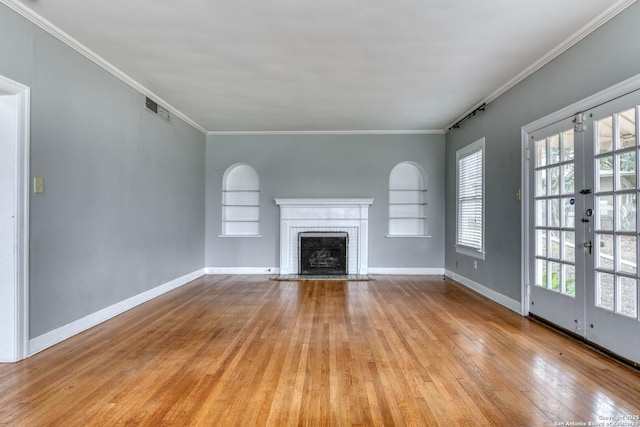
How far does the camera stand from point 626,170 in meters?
2.65

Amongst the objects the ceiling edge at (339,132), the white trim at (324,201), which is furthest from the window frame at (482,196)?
the white trim at (324,201)

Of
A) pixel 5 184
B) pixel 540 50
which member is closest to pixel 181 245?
pixel 5 184

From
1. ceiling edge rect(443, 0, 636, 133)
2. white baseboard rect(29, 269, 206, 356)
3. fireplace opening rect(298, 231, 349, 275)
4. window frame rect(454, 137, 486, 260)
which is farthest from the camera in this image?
fireplace opening rect(298, 231, 349, 275)

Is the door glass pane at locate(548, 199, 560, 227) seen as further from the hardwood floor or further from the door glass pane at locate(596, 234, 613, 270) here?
the hardwood floor

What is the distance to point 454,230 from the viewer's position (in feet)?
20.1

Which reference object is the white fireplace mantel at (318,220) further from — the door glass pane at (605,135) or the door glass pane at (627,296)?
the door glass pane at (627,296)

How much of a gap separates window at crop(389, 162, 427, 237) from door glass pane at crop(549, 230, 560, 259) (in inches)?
128

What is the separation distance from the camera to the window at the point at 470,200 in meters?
5.12

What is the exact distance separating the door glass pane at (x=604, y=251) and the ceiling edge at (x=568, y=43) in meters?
1.75

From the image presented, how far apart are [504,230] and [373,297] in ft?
6.29

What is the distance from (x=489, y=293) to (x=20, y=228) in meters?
5.20

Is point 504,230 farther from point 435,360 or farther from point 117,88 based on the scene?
point 117,88

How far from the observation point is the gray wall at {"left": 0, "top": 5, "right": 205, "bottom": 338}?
9.43ft

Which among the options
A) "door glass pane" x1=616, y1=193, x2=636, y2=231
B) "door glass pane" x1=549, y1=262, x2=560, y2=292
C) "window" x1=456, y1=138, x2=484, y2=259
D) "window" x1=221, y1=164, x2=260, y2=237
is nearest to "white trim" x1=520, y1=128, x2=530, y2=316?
"door glass pane" x1=549, y1=262, x2=560, y2=292
